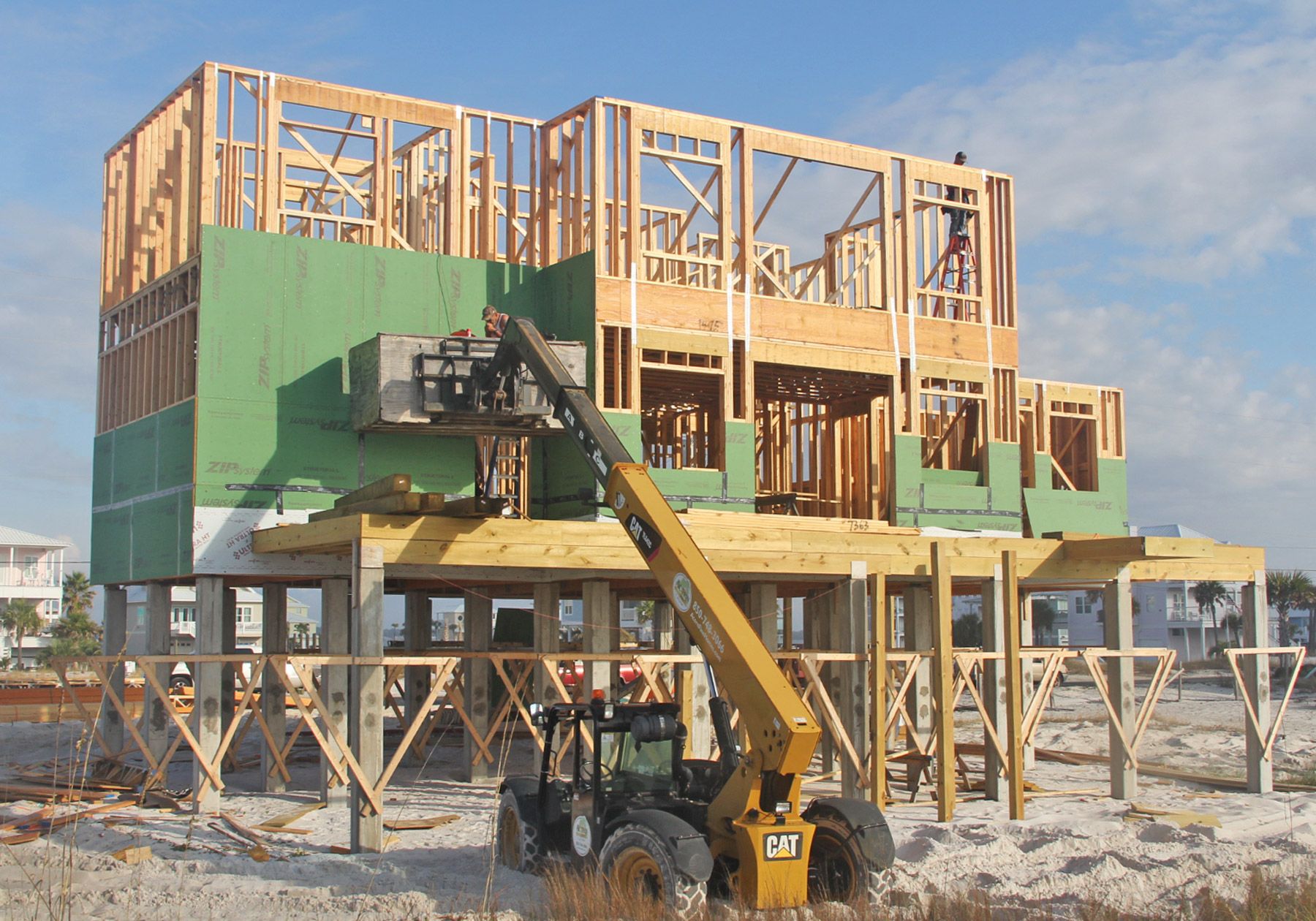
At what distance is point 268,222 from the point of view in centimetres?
2214

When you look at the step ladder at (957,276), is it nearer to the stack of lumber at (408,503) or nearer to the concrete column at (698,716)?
the concrete column at (698,716)

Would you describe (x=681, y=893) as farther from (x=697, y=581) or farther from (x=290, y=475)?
(x=290, y=475)

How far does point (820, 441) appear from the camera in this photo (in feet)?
102

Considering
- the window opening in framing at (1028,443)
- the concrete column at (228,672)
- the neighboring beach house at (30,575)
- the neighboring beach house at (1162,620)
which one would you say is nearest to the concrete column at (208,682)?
the concrete column at (228,672)

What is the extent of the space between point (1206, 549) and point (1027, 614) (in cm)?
1567

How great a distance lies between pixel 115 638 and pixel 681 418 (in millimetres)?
13243

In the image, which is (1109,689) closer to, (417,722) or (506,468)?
(506,468)

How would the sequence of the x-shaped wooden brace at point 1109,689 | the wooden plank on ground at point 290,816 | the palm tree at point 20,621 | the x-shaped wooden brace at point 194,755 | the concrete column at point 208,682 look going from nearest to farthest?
the x-shaped wooden brace at point 194,755 < the wooden plank on ground at point 290,816 < the concrete column at point 208,682 < the x-shaped wooden brace at point 1109,689 < the palm tree at point 20,621

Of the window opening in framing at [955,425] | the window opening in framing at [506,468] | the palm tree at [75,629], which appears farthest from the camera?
the palm tree at [75,629]

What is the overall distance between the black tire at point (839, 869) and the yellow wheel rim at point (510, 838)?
3.31 meters

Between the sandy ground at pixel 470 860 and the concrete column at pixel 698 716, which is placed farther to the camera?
the concrete column at pixel 698 716

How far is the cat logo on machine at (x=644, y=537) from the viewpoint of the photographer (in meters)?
13.4

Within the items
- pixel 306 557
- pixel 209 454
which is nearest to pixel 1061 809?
pixel 306 557

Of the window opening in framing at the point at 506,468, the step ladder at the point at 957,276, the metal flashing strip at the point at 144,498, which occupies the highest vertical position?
the step ladder at the point at 957,276
